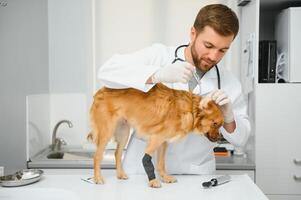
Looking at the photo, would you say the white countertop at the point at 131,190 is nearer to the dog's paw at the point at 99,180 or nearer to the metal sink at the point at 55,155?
the dog's paw at the point at 99,180

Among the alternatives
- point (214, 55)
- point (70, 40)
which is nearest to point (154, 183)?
point (214, 55)

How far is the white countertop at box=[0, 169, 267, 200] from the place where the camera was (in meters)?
1.17

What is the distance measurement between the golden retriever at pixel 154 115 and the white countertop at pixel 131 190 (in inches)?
2.0

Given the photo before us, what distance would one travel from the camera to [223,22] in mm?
1243

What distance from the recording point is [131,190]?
1221mm

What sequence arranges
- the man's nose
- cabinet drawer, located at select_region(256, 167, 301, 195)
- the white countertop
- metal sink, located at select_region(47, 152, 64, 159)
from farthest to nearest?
metal sink, located at select_region(47, 152, 64, 159)
cabinet drawer, located at select_region(256, 167, 301, 195)
the man's nose
the white countertop

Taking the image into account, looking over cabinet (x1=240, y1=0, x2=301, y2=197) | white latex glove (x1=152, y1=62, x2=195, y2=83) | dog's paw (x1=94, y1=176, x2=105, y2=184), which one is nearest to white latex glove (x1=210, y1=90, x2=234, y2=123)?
white latex glove (x1=152, y1=62, x2=195, y2=83)

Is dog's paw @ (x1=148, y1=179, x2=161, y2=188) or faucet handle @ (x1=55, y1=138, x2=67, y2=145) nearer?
dog's paw @ (x1=148, y1=179, x2=161, y2=188)

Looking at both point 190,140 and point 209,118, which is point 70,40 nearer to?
point 190,140

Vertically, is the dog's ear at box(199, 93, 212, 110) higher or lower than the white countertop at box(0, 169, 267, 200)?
higher

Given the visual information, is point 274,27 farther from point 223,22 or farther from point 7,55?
point 7,55

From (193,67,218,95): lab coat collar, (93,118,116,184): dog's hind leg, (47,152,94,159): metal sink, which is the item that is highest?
(193,67,218,95): lab coat collar

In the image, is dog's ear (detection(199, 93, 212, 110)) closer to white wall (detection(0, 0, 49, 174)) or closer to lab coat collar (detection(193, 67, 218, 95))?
lab coat collar (detection(193, 67, 218, 95))

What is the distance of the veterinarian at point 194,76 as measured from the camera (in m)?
1.22
